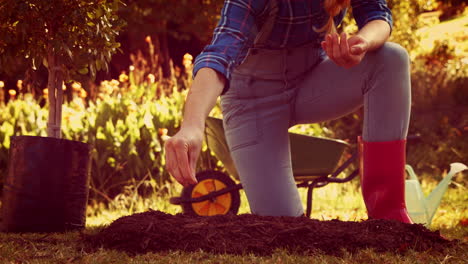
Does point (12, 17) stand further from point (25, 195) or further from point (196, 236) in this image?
point (196, 236)

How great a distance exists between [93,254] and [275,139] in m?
0.93

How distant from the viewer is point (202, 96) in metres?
1.57

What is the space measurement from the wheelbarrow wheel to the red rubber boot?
5.84ft

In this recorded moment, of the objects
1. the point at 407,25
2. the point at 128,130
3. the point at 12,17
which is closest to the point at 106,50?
the point at 12,17

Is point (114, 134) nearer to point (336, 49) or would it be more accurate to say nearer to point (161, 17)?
point (336, 49)

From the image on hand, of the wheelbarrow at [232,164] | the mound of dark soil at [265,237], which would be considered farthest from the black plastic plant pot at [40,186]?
the wheelbarrow at [232,164]

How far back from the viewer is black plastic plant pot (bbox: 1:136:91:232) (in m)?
2.78

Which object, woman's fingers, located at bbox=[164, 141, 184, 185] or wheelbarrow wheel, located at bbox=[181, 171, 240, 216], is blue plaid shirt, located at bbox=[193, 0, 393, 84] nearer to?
woman's fingers, located at bbox=[164, 141, 184, 185]

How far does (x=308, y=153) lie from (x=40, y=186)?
1766 mm

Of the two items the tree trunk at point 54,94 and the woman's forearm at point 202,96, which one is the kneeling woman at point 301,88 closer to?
the woman's forearm at point 202,96

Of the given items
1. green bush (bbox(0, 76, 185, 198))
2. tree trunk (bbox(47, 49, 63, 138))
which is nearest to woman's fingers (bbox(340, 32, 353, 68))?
tree trunk (bbox(47, 49, 63, 138))

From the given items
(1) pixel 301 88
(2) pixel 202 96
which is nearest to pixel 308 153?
(1) pixel 301 88

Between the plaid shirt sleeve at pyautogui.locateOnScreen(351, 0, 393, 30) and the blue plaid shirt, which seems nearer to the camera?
the blue plaid shirt

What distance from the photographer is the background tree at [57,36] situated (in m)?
2.74
